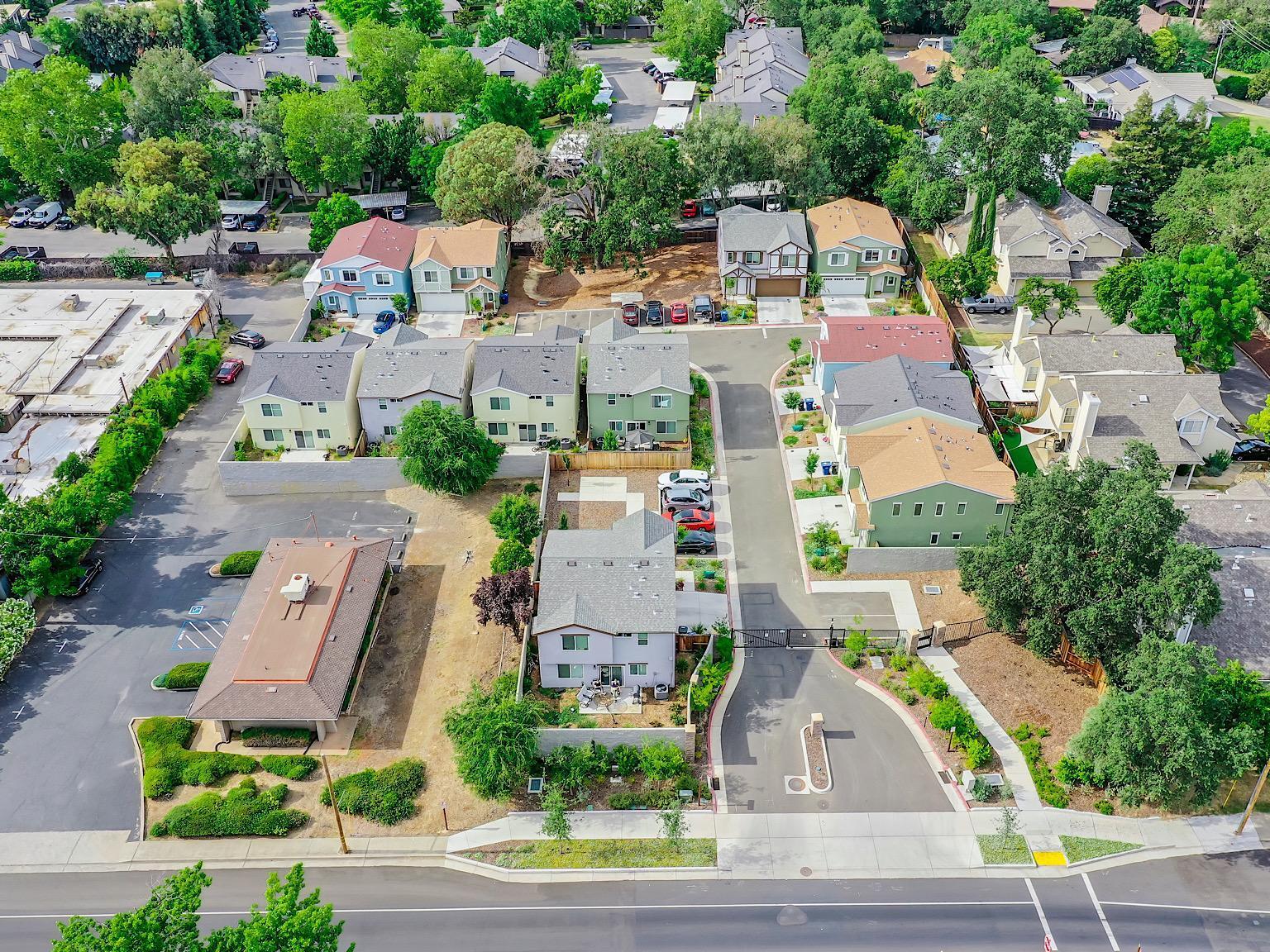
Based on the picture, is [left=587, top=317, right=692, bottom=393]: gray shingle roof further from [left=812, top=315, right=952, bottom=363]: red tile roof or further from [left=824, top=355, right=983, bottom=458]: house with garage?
[left=812, top=315, right=952, bottom=363]: red tile roof

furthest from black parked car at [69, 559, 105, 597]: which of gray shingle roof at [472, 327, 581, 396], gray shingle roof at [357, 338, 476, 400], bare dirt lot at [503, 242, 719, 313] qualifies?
bare dirt lot at [503, 242, 719, 313]

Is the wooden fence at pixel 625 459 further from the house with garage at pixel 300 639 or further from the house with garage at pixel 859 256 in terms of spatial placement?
the house with garage at pixel 859 256

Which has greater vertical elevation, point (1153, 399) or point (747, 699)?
point (1153, 399)

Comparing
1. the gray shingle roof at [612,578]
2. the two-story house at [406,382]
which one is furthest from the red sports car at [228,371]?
the gray shingle roof at [612,578]

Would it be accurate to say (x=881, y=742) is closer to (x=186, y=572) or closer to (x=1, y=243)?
(x=186, y=572)

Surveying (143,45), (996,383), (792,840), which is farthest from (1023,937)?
(143,45)

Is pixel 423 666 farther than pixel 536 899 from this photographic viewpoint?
Yes
